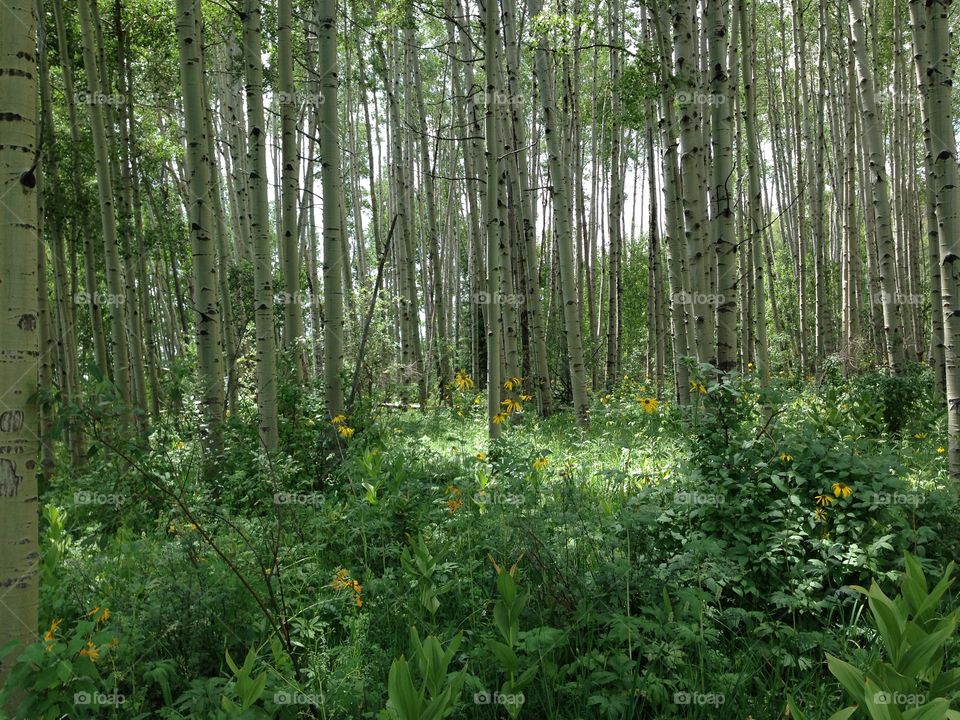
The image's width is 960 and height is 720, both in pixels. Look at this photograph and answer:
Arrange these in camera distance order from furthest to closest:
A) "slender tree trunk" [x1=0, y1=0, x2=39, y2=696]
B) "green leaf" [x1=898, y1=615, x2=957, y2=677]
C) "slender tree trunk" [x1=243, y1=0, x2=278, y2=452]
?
"slender tree trunk" [x1=243, y1=0, x2=278, y2=452], "slender tree trunk" [x1=0, y1=0, x2=39, y2=696], "green leaf" [x1=898, y1=615, x2=957, y2=677]

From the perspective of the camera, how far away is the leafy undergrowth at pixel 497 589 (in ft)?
7.61

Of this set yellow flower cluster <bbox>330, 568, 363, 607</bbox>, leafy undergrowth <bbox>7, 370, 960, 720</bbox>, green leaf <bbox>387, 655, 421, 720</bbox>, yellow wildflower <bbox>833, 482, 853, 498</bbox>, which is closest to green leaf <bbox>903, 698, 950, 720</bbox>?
leafy undergrowth <bbox>7, 370, 960, 720</bbox>

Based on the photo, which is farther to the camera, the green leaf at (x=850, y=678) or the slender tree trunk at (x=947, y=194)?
the slender tree trunk at (x=947, y=194)

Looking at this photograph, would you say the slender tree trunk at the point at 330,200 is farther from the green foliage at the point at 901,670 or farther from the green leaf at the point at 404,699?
the green foliage at the point at 901,670

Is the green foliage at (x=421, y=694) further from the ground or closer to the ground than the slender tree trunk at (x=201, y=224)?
closer to the ground

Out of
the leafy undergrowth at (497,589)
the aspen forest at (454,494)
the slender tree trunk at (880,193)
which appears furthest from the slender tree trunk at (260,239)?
the slender tree trunk at (880,193)

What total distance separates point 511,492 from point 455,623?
1.78 m

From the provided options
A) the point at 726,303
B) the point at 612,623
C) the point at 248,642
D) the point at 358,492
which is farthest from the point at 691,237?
the point at 248,642

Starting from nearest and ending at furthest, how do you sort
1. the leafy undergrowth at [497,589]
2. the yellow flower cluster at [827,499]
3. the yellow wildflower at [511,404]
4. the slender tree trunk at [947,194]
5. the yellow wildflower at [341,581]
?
the leafy undergrowth at [497,589]
the yellow wildflower at [341,581]
the yellow flower cluster at [827,499]
the slender tree trunk at [947,194]
the yellow wildflower at [511,404]

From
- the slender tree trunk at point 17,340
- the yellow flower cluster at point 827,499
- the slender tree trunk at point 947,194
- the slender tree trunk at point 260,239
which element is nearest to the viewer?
the slender tree trunk at point 17,340

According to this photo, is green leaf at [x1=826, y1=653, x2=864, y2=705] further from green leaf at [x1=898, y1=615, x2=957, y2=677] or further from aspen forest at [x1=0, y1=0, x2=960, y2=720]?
green leaf at [x1=898, y1=615, x2=957, y2=677]

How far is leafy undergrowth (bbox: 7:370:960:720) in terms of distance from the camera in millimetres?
2318

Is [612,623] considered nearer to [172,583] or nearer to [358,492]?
[172,583]

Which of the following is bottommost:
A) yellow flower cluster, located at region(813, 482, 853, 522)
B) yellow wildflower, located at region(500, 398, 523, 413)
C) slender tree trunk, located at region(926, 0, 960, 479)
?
yellow flower cluster, located at region(813, 482, 853, 522)
